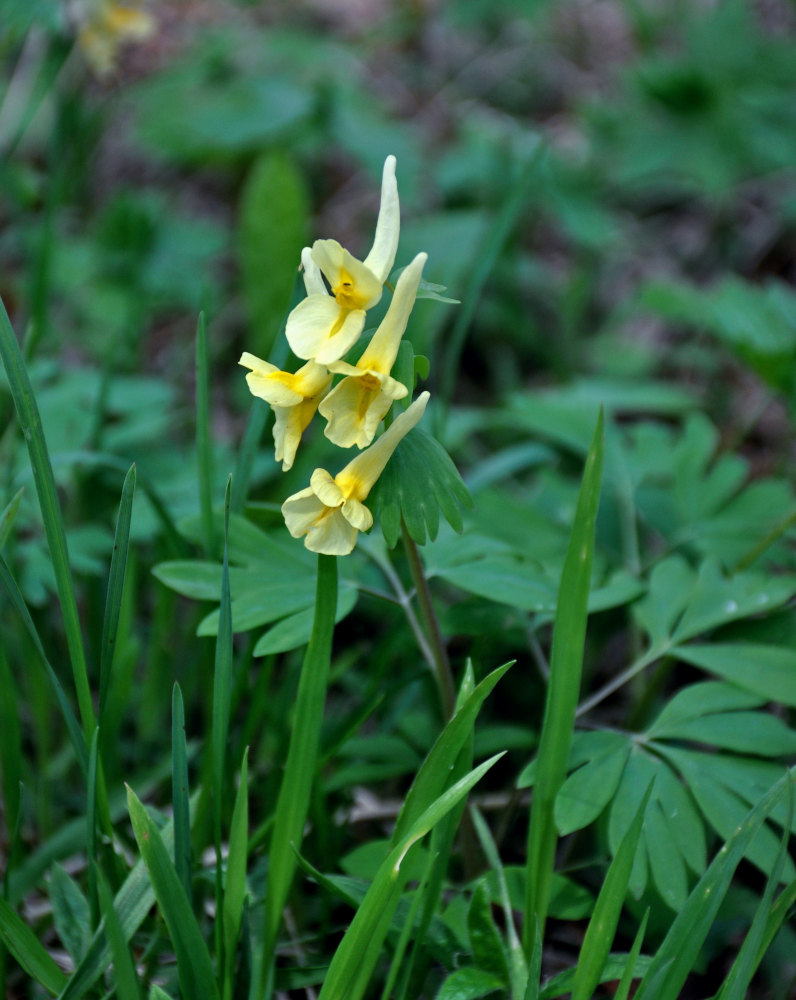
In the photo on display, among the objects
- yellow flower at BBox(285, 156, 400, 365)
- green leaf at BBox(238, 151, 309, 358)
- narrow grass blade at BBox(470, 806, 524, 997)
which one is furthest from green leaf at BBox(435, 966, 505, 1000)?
green leaf at BBox(238, 151, 309, 358)

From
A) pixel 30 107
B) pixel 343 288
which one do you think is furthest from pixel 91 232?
pixel 343 288

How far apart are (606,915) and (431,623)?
42 centimetres

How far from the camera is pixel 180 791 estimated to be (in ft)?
3.45

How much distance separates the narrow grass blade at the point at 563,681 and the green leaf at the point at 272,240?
1955 mm

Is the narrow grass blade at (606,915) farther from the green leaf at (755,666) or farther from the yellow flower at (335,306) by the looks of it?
the yellow flower at (335,306)

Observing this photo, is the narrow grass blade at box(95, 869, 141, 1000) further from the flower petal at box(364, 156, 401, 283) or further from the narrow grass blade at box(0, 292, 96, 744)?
the flower petal at box(364, 156, 401, 283)

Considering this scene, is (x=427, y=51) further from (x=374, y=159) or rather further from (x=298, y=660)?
(x=298, y=660)

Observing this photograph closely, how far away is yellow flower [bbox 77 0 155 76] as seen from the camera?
3059mm

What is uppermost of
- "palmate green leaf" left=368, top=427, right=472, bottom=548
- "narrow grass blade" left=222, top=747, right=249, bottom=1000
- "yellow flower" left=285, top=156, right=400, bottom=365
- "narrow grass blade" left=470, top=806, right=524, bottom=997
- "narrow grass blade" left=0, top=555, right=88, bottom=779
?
"yellow flower" left=285, top=156, right=400, bottom=365

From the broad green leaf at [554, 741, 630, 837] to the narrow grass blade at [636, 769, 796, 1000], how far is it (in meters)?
0.16

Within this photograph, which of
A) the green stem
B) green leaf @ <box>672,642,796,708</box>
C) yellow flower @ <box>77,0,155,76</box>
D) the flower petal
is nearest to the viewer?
the flower petal

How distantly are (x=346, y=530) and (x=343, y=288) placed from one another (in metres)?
0.28

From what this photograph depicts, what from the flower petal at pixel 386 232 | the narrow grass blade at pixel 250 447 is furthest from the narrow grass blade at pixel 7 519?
the flower petal at pixel 386 232

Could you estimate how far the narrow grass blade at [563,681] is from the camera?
111cm
